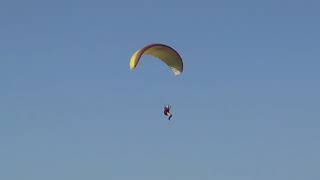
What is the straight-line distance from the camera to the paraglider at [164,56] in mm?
90500

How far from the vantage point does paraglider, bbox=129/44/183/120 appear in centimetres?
9050

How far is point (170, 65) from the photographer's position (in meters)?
94.0

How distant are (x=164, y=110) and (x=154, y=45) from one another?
6841 millimetres

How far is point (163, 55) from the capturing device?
93062 mm

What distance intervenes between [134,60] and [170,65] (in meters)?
5.20

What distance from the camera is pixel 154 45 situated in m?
90.8

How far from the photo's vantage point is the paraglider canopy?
297 feet

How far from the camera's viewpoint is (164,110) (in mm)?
92812

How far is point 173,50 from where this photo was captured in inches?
3617

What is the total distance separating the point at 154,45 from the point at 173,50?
2.22 metres

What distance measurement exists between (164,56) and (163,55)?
0.29 m

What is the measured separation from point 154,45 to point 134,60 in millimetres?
2531
